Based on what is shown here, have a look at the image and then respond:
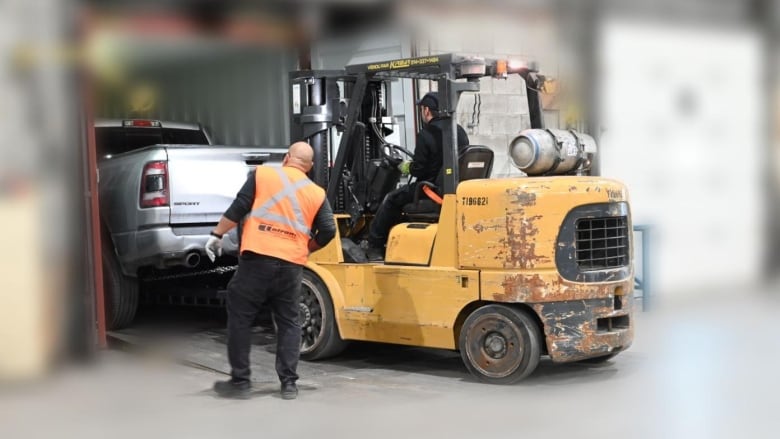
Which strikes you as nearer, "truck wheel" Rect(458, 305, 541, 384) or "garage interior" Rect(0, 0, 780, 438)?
"garage interior" Rect(0, 0, 780, 438)

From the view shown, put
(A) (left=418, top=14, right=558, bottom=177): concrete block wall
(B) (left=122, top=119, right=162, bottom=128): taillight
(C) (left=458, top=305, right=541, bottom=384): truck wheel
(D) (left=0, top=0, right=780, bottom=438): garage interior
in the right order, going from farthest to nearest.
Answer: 1. (A) (left=418, top=14, right=558, bottom=177): concrete block wall
2. (B) (left=122, top=119, right=162, bottom=128): taillight
3. (C) (left=458, top=305, right=541, bottom=384): truck wheel
4. (D) (left=0, top=0, right=780, bottom=438): garage interior

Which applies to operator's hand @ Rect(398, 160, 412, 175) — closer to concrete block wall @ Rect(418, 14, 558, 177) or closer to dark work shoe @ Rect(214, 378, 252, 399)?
dark work shoe @ Rect(214, 378, 252, 399)

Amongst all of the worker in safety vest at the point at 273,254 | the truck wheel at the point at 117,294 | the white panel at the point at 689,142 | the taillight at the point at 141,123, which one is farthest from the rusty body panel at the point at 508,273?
the white panel at the point at 689,142

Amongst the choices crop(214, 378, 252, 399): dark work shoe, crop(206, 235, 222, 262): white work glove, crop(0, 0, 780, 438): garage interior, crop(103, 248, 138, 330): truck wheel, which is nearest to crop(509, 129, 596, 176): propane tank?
crop(0, 0, 780, 438): garage interior

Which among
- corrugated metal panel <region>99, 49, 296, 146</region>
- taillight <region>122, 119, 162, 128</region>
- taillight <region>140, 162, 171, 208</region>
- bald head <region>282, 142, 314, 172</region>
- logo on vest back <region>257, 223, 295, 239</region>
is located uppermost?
corrugated metal panel <region>99, 49, 296, 146</region>

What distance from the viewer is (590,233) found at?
7.19m

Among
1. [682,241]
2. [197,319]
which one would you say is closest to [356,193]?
[197,319]

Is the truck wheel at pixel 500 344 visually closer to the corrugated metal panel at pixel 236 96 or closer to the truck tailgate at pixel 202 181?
the truck tailgate at pixel 202 181

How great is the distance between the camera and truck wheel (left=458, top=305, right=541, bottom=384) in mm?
6957

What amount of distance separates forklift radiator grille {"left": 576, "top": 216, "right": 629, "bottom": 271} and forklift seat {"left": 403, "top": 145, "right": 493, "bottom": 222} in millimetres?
941

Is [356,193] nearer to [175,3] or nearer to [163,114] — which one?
[175,3]

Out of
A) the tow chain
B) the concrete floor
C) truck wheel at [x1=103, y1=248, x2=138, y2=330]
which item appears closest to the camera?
the concrete floor

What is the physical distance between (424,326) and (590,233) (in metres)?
1.43

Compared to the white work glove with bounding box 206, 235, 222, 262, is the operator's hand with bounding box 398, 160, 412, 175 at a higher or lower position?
higher
